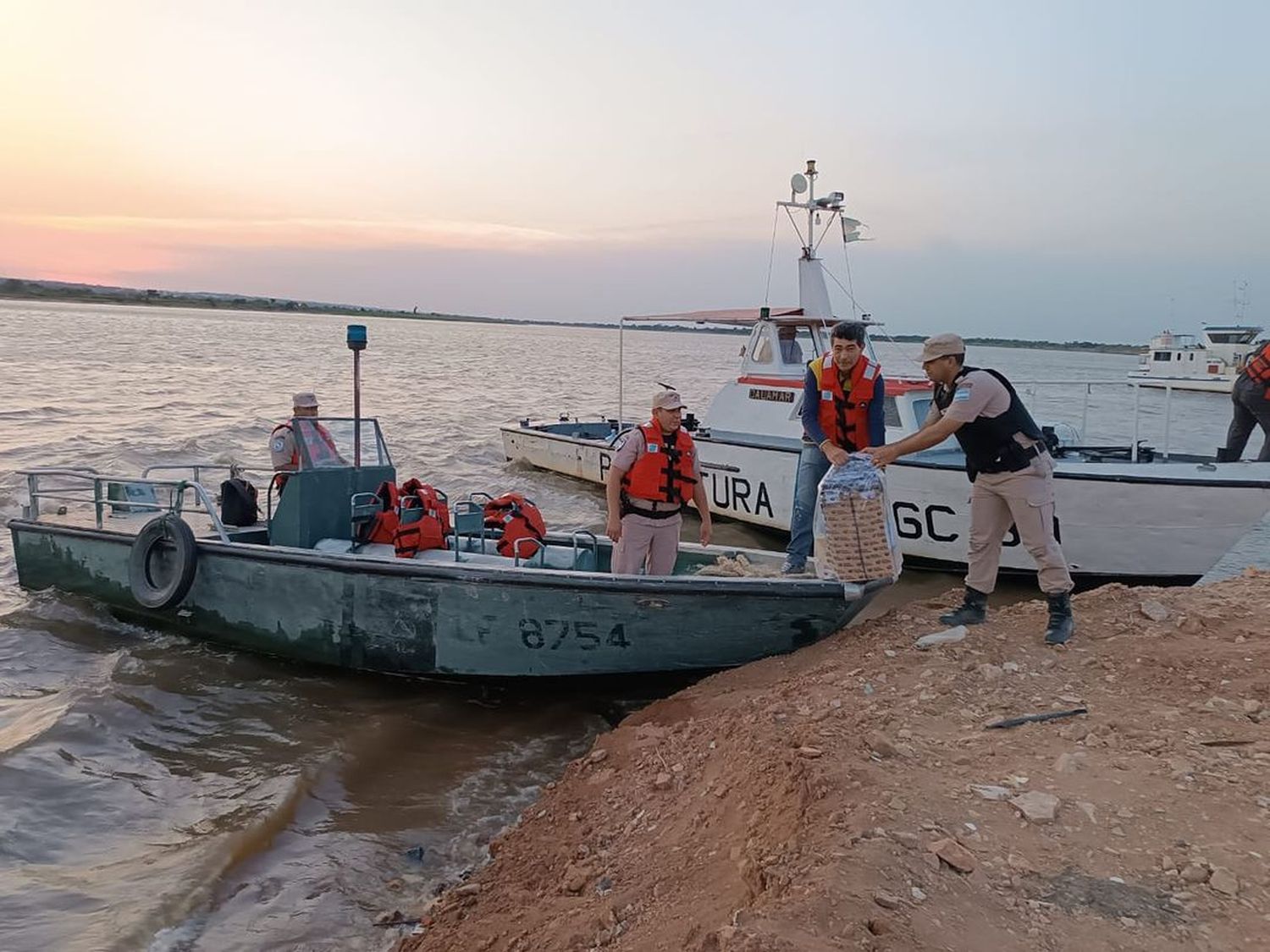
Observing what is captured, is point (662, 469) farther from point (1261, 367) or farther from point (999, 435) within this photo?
point (1261, 367)

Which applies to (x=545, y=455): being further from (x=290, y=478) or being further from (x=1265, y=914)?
(x=1265, y=914)

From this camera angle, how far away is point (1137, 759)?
12.4 feet

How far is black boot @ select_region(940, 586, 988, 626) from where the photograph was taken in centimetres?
577

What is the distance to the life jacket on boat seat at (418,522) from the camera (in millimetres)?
6848

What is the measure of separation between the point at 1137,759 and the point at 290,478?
5908 millimetres

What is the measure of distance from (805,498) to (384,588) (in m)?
3.16

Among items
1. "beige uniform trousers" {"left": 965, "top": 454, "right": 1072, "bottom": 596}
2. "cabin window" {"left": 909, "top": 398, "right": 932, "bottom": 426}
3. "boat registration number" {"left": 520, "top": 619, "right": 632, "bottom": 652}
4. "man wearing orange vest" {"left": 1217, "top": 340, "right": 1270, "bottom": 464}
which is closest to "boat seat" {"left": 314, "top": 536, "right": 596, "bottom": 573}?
"boat registration number" {"left": 520, "top": 619, "right": 632, "bottom": 652}

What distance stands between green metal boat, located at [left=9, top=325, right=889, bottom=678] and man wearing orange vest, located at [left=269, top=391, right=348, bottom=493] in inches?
0.8

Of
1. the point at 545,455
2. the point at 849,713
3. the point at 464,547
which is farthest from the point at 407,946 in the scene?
the point at 545,455

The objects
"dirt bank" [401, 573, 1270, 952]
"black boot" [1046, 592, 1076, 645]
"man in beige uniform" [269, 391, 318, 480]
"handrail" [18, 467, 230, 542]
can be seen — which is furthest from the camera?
"man in beige uniform" [269, 391, 318, 480]

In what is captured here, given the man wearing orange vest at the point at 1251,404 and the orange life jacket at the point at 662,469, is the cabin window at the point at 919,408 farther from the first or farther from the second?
the orange life jacket at the point at 662,469

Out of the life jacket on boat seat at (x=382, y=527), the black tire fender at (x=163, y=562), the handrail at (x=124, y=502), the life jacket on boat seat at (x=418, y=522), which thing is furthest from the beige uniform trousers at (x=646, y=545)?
the black tire fender at (x=163, y=562)

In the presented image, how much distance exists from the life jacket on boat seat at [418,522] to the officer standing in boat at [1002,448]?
3378 millimetres

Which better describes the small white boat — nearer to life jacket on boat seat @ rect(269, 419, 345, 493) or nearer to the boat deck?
the boat deck
